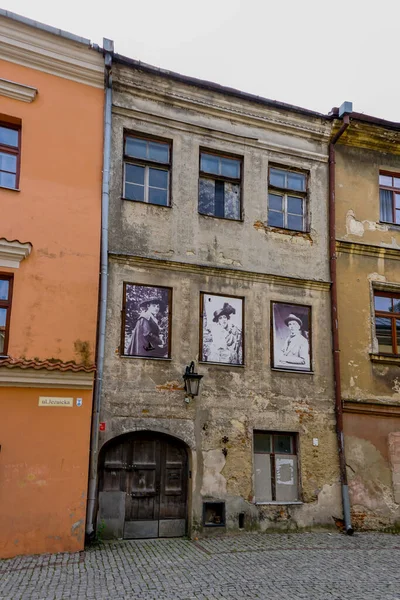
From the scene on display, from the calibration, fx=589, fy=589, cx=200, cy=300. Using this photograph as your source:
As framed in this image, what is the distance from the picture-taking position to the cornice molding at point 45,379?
400 inches

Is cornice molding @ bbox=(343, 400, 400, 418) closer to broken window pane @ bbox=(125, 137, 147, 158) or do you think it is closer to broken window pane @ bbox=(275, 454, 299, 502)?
broken window pane @ bbox=(275, 454, 299, 502)

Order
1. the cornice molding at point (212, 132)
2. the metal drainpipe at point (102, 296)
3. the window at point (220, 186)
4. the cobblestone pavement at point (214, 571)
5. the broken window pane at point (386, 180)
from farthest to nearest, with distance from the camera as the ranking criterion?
1. the broken window pane at point (386, 180)
2. the window at point (220, 186)
3. the cornice molding at point (212, 132)
4. the metal drainpipe at point (102, 296)
5. the cobblestone pavement at point (214, 571)

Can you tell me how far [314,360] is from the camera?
44.0 ft

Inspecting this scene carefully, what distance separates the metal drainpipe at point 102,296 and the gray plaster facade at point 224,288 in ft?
0.80

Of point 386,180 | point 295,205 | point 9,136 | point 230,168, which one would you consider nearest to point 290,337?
point 295,205

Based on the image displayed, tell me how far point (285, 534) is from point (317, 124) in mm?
9505

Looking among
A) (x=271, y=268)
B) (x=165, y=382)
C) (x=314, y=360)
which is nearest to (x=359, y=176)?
(x=271, y=268)

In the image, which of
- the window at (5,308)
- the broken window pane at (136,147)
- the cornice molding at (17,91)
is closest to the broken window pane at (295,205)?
the broken window pane at (136,147)

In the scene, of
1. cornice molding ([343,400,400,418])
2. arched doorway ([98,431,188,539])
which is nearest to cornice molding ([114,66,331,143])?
cornice molding ([343,400,400,418])

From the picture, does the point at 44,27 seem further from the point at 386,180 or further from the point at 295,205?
the point at 386,180

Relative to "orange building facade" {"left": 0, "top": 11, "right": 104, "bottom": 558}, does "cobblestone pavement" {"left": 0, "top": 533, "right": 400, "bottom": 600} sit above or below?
below

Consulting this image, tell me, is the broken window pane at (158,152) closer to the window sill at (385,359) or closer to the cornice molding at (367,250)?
the cornice molding at (367,250)

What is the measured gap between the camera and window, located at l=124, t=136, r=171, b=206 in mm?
12711

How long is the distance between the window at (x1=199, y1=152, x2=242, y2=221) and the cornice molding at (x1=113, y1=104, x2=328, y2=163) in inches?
18.2
